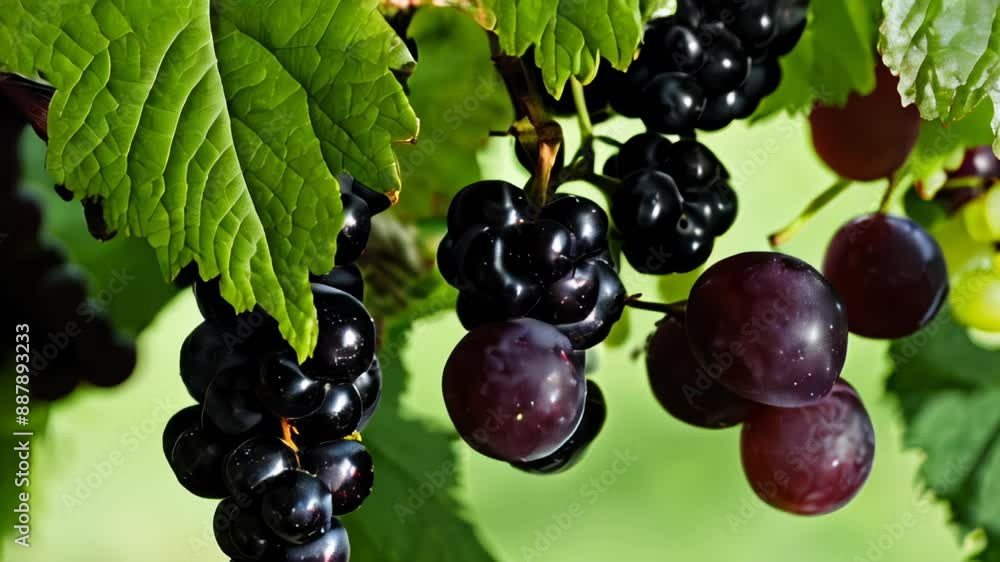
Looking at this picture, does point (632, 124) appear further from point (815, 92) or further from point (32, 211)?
point (32, 211)

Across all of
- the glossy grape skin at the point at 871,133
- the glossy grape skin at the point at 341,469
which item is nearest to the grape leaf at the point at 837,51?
the glossy grape skin at the point at 871,133

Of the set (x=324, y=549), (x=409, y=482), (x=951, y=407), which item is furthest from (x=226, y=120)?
(x=951, y=407)

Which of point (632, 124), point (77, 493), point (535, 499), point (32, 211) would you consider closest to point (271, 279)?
point (632, 124)

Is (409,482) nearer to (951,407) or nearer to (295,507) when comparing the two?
(295,507)

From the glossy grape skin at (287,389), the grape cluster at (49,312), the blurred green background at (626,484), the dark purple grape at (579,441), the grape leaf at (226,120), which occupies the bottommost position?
the blurred green background at (626,484)

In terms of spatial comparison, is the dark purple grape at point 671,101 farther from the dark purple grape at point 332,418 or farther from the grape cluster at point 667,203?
the dark purple grape at point 332,418

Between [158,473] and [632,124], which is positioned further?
[158,473]
